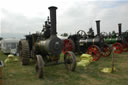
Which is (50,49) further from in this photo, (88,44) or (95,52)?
(88,44)

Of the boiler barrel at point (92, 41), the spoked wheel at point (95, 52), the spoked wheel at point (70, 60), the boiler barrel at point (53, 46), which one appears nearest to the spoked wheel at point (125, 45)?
the boiler barrel at point (92, 41)

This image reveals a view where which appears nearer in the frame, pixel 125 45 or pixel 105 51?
pixel 105 51

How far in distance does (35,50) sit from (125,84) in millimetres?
4270

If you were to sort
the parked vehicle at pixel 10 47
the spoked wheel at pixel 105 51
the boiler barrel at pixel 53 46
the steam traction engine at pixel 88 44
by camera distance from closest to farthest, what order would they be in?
the boiler barrel at pixel 53 46, the steam traction engine at pixel 88 44, the spoked wheel at pixel 105 51, the parked vehicle at pixel 10 47

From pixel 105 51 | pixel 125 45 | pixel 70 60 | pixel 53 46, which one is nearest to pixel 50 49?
pixel 53 46

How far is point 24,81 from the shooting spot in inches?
178

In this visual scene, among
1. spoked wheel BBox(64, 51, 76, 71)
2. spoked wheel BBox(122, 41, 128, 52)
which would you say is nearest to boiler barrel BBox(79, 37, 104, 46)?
spoked wheel BBox(64, 51, 76, 71)

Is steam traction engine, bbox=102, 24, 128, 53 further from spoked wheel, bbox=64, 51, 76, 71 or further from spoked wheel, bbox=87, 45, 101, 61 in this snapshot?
spoked wheel, bbox=64, 51, 76, 71

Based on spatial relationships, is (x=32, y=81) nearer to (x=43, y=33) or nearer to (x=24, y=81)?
(x=24, y=81)

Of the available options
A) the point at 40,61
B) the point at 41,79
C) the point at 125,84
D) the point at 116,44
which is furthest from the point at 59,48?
the point at 116,44

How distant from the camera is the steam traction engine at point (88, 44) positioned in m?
8.60

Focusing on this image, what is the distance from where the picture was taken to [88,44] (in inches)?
364

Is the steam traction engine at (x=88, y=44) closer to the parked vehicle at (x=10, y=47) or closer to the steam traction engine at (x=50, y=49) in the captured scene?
the steam traction engine at (x=50, y=49)

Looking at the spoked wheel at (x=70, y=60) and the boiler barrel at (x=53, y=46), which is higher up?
the boiler barrel at (x=53, y=46)
